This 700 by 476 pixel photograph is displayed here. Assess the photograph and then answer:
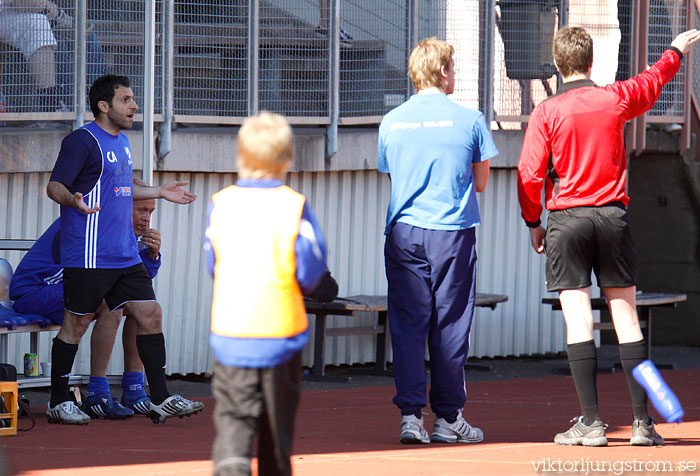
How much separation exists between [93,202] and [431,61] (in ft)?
7.50

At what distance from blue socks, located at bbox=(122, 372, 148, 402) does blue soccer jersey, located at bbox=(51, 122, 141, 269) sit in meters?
0.79

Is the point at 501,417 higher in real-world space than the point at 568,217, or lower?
lower

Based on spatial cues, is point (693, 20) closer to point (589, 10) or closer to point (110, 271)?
point (589, 10)

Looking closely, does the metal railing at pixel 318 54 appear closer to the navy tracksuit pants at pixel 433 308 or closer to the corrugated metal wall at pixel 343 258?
the corrugated metal wall at pixel 343 258

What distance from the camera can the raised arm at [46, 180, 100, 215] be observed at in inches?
275

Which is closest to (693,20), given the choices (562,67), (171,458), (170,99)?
(170,99)

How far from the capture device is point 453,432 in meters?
6.29

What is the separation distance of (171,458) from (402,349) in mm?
1320

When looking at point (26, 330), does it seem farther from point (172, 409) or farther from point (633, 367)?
point (633, 367)

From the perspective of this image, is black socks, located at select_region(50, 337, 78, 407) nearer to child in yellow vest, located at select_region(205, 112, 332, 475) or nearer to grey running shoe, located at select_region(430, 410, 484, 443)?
grey running shoe, located at select_region(430, 410, 484, 443)

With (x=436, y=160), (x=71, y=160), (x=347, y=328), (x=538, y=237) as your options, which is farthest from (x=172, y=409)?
(x=347, y=328)

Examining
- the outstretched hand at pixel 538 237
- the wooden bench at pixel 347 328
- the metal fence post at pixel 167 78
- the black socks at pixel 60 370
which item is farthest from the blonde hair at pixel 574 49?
the metal fence post at pixel 167 78

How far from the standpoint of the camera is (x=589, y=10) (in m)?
11.2

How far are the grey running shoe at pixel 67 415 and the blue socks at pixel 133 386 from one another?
0.45 m
